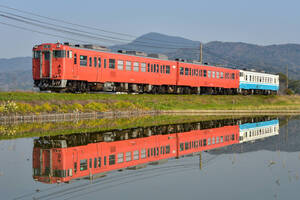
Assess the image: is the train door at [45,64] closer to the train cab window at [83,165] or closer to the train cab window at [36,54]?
the train cab window at [36,54]

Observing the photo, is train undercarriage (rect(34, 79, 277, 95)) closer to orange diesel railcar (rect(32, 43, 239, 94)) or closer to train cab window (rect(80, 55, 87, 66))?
orange diesel railcar (rect(32, 43, 239, 94))

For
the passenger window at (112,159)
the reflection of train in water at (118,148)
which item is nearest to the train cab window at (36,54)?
the reflection of train in water at (118,148)

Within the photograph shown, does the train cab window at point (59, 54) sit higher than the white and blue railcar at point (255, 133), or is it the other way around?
the train cab window at point (59, 54)

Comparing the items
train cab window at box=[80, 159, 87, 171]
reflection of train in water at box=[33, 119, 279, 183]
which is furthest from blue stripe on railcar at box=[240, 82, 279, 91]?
train cab window at box=[80, 159, 87, 171]

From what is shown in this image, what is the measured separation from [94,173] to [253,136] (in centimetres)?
1457

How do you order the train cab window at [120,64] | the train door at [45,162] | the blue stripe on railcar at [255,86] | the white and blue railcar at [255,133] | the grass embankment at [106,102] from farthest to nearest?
the blue stripe on railcar at [255,86]
the train cab window at [120,64]
the grass embankment at [106,102]
the white and blue railcar at [255,133]
the train door at [45,162]

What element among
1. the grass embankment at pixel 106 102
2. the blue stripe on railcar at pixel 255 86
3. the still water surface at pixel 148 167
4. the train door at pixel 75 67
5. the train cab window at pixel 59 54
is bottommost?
the still water surface at pixel 148 167

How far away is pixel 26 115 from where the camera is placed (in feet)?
102

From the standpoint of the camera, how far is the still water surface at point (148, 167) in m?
11.9

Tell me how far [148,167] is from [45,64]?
22733mm

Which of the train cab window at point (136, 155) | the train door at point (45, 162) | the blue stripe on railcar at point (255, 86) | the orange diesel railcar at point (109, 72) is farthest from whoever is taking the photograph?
the blue stripe on railcar at point (255, 86)

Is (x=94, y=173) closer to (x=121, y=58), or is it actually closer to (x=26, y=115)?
(x=26, y=115)

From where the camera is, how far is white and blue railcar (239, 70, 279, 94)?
226 feet

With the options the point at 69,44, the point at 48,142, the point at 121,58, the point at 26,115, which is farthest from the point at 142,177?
the point at 121,58
